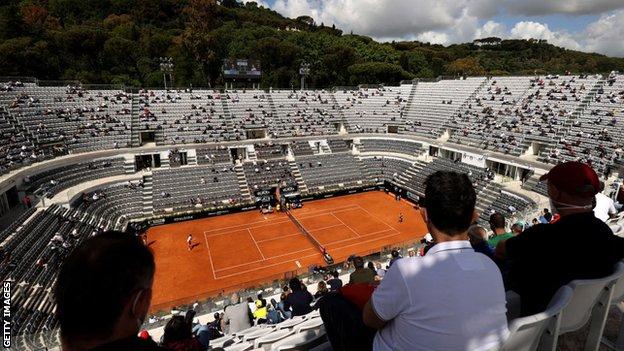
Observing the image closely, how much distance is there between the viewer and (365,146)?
146ft

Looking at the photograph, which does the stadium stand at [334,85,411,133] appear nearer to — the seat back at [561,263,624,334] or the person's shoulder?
the seat back at [561,263,624,334]

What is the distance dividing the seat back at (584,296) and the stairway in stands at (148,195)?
3140cm

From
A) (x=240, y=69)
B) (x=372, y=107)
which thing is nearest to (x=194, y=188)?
(x=240, y=69)

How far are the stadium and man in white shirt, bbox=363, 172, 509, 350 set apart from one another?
5.60 meters

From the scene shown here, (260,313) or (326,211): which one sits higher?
(260,313)

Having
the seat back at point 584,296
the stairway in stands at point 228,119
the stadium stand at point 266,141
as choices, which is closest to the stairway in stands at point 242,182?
the stadium stand at point 266,141

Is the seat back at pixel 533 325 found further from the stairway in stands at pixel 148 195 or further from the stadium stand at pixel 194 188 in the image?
the stairway in stands at pixel 148 195

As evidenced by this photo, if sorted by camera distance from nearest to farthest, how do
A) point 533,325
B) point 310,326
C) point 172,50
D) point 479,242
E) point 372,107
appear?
point 533,325 → point 479,242 → point 310,326 → point 372,107 → point 172,50

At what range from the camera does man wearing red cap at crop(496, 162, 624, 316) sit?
3.14 m

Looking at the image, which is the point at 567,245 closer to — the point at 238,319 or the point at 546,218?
the point at 238,319

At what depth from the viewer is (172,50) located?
61938 mm

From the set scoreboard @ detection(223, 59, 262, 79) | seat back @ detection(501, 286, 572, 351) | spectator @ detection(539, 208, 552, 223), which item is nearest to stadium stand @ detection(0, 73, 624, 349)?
scoreboard @ detection(223, 59, 262, 79)

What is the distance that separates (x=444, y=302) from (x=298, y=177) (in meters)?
35.5

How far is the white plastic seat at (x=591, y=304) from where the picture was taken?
122 inches
